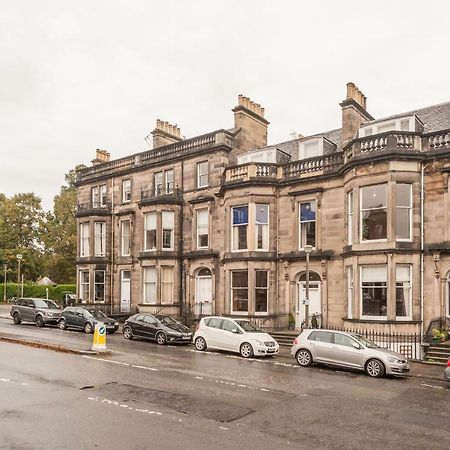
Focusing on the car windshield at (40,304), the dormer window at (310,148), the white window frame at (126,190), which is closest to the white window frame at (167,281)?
the white window frame at (126,190)

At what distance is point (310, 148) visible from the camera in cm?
2688

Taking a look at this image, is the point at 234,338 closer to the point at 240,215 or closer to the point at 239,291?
the point at 239,291

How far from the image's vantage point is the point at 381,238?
21.1 meters

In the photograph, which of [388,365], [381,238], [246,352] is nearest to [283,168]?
[381,238]

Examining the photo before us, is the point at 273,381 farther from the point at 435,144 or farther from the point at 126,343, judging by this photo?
the point at 435,144

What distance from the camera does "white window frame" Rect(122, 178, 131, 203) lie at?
34281mm

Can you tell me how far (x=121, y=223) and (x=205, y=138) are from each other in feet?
31.0

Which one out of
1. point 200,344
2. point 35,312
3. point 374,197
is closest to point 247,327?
point 200,344

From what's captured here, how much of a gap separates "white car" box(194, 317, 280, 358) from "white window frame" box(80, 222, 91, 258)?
17.5 metres

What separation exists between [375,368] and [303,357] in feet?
8.59

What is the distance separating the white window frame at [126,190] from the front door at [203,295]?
883cm

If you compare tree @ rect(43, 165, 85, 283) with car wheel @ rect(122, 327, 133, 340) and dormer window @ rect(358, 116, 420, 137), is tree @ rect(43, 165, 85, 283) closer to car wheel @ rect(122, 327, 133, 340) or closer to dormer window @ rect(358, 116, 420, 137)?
car wheel @ rect(122, 327, 133, 340)

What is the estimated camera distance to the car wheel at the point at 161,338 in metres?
22.1

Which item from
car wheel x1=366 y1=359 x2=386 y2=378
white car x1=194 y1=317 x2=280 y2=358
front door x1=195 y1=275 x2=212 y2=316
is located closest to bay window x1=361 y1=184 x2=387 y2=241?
white car x1=194 y1=317 x2=280 y2=358
